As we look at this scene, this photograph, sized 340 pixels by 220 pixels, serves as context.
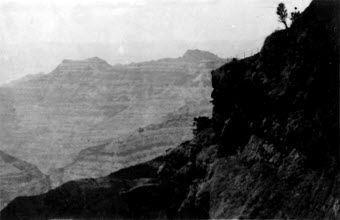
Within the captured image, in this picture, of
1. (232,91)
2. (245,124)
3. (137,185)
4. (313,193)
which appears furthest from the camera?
(137,185)

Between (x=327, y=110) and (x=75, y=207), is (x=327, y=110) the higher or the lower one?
the higher one

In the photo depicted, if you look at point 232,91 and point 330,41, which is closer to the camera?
point 330,41

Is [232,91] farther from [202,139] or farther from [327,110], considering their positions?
[327,110]

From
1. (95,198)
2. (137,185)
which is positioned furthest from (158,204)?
(95,198)

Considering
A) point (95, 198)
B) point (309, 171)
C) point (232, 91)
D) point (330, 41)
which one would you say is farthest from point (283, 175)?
point (95, 198)

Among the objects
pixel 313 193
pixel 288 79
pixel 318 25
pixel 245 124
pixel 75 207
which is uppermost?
pixel 318 25

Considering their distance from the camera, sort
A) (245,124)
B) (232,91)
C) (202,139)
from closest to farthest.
Result: (245,124) < (232,91) < (202,139)

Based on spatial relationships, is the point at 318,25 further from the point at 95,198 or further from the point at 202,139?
the point at 95,198
